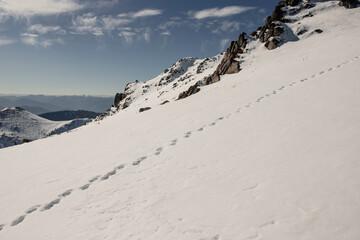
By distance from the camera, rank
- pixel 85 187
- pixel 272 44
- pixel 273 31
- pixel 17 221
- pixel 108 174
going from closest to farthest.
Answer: pixel 17 221 → pixel 85 187 → pixel 108 174 → pixel 272 44 → pixel 273 31

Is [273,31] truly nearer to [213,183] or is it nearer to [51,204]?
[213,183]

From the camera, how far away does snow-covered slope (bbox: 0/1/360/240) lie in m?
3.76

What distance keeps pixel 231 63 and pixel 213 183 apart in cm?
3589

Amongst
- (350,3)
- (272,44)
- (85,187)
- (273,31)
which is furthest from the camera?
(350,3)

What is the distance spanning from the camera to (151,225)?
4.20m

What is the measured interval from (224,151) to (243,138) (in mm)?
1154

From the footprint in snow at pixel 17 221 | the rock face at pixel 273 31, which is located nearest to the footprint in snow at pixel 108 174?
the footprint in snow at pixel 17 221

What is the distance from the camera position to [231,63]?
38062mm

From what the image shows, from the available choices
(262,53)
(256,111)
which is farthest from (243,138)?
(262,53)

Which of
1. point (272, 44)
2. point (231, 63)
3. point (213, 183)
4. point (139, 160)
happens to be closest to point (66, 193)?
point (139, 160)

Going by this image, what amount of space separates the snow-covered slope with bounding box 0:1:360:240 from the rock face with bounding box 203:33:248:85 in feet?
88.8

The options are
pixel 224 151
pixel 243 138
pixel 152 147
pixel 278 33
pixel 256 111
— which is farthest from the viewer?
pixel 278 33

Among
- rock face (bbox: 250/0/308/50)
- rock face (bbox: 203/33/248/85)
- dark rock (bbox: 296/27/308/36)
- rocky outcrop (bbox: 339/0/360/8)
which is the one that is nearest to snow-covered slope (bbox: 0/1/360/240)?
rock face (bbox: 203/33/248/85)

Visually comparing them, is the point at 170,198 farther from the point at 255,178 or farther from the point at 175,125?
the point at 175,125
